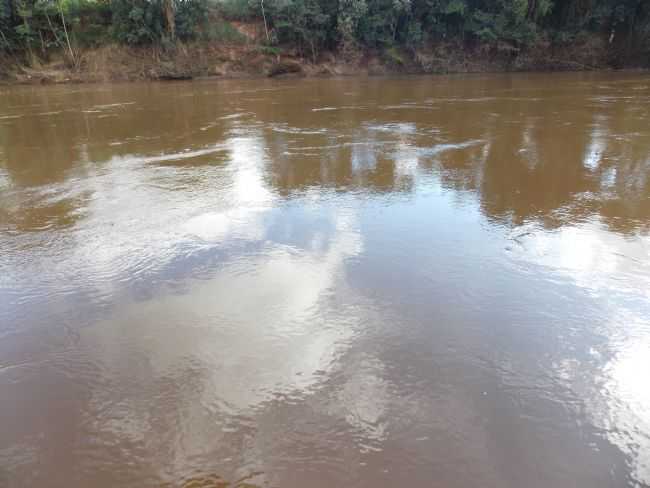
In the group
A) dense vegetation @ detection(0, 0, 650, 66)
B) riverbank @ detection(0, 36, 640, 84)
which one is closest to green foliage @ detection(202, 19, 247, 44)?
dense vegetation @ detection(0, 0, 650, 66)

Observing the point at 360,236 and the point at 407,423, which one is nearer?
the point at 407,423

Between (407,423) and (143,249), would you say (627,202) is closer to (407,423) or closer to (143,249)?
(407,423)

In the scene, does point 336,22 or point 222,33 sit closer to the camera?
point 336,22

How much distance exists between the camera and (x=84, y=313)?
3.46 metres

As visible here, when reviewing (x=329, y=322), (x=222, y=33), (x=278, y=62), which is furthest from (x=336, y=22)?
(x=329, y=322)

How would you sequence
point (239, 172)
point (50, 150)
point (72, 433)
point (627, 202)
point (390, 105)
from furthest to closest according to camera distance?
point (390, 105)
point (50, 150)
point (239, 172)
point (627, 202)
point (72, 433)

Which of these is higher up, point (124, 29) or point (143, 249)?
point (124, 29)

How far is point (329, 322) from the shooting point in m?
3.29

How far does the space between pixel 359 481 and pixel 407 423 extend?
0.43 metres

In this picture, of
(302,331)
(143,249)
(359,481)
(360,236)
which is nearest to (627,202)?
(360,236)

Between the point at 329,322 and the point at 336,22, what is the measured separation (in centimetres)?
2712

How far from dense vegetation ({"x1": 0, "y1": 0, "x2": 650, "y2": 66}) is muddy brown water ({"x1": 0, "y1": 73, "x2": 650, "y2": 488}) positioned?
852 inches

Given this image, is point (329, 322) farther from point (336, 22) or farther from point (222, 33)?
point (222, 33)

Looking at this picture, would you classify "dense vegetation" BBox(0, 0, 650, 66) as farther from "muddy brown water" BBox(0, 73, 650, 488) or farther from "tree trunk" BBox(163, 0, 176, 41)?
"muddy brown water" BBox(0, 73, 650, 488)
